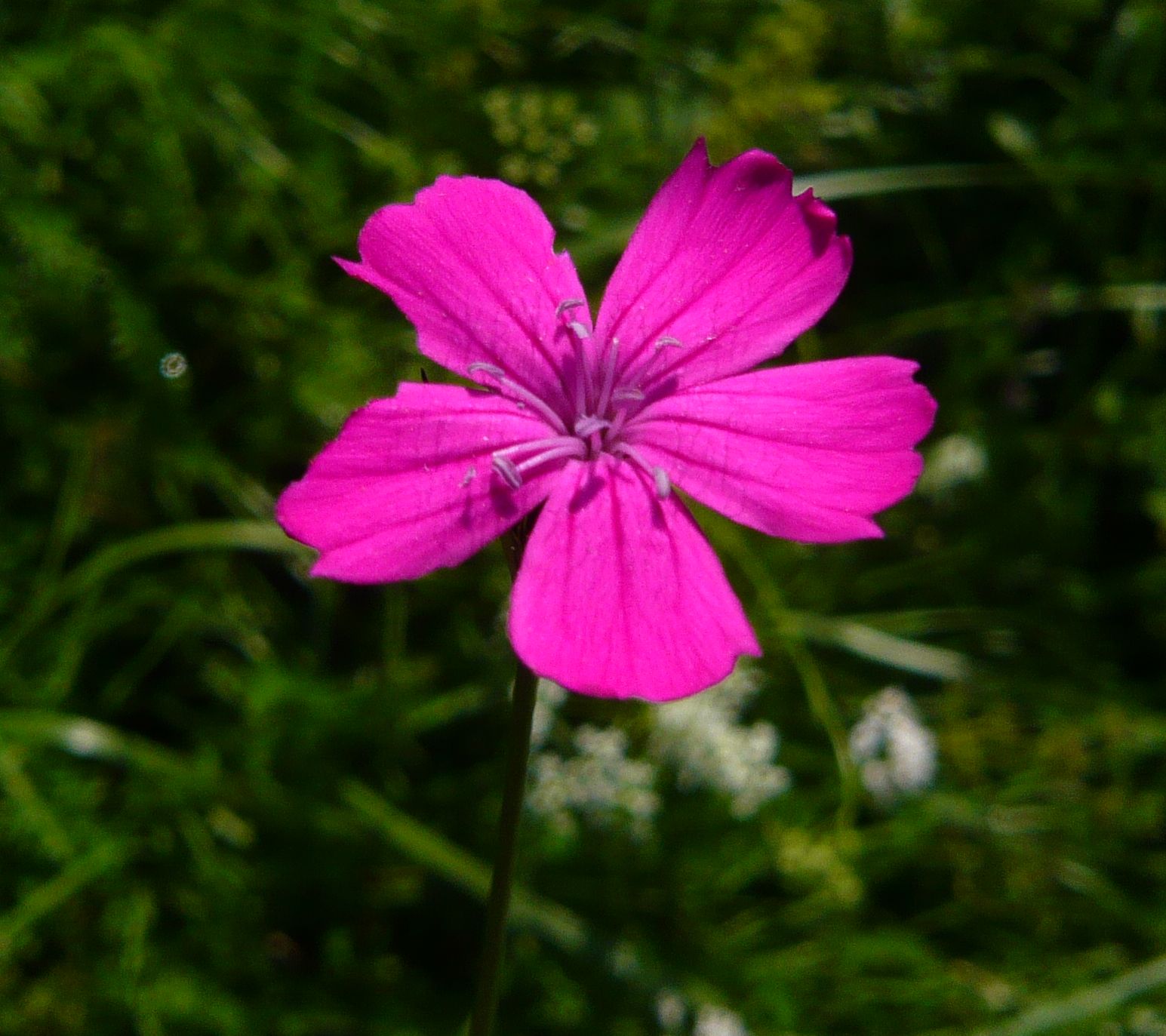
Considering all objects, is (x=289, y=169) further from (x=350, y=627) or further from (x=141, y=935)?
(x=141, y=935)

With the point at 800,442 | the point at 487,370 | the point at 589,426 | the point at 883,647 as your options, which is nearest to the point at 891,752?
the point at 883,647

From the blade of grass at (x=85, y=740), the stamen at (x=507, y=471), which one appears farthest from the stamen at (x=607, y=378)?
the blade of grass at (x=85, y=740)

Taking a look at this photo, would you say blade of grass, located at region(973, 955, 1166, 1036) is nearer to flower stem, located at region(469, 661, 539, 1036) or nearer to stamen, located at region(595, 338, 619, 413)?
flower stem, located at region(469, 661, 539, 1036)

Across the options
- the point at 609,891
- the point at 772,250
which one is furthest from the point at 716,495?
the point at 609,891

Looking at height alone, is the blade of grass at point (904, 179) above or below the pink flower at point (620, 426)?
above

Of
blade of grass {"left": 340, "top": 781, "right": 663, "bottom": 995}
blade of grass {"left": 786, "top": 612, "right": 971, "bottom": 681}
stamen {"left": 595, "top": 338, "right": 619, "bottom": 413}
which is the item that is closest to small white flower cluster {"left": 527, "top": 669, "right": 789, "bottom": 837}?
blade of grass {"left": 340, "top": 781, "right": 663, "bottom": 995}

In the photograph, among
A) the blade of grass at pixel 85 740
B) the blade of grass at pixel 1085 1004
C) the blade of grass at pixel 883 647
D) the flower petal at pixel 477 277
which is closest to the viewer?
the flower petal at pixel 477 277

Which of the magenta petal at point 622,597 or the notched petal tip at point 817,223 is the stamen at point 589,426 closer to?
the magenta petal at point 622,597
